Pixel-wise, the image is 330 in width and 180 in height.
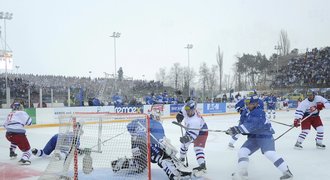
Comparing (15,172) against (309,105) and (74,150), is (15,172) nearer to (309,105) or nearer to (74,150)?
(74,150)

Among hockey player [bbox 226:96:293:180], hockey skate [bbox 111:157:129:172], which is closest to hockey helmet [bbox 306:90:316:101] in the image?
hockey player [bbox 226:96:293:180]

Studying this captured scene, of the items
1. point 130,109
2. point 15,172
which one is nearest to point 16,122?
point 15,172

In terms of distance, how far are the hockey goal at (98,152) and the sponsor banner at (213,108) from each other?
1556 centimetres

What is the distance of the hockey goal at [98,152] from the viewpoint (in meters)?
4.89

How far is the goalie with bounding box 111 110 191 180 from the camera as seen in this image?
470 cm

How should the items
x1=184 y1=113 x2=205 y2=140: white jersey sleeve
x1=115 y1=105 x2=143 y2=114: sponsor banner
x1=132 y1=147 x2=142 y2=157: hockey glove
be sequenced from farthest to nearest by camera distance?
x1=115 y1=105 x2=143 y2=114: sponsor banner
x1=184 y1=113 x2=205 y2=140: white jersey sleeve
x1=132 y1=147 x2=142 y2=157: hockey glove

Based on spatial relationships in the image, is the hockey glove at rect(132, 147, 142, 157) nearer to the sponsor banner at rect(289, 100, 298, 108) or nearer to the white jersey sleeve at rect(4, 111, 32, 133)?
the white jersey sleeve at rect(4, 111, 32, 133)

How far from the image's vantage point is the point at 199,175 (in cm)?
489

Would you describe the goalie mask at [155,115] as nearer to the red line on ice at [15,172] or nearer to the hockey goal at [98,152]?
the hockey goal at [98,152]

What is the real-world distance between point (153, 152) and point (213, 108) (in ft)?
53.9

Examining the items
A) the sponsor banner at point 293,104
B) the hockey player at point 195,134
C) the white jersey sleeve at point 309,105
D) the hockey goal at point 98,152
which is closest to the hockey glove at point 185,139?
the hockey player at point 195,134

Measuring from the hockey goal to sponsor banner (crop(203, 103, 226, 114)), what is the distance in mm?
15562

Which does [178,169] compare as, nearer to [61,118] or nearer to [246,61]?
[61,118]

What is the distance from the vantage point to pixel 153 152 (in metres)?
4.94
